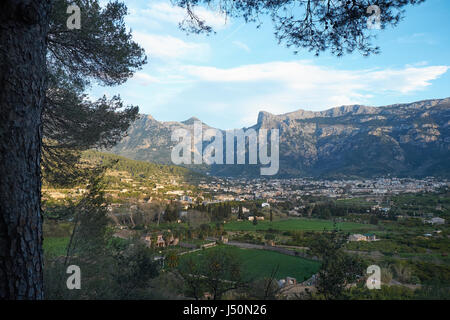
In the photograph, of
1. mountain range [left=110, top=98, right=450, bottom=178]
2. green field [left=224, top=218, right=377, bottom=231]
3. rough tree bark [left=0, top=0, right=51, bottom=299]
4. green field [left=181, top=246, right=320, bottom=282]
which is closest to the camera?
rough tree bark [left=0, top=0, right=51, bottom=299]

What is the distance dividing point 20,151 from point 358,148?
3144 inches

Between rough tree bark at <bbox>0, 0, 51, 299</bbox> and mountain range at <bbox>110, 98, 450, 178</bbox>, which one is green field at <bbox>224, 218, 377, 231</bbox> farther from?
mountain range at <bbox>110, 98, 450, 178</bbox>

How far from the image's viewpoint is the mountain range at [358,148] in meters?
56.8

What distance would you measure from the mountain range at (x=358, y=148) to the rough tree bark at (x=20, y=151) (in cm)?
4176

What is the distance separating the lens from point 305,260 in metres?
11.5

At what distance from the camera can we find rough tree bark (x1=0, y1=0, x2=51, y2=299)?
174cm

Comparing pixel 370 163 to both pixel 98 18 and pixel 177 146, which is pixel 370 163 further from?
pixel 177 146

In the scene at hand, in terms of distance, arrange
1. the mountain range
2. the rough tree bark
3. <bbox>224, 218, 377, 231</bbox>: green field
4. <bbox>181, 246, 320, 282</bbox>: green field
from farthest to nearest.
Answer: the mountain range → <bbox>224, 218, 377, 231</bbox>: green field → <bbox>181, 246, 320, 282</bbox>: green field → the rough tree bark

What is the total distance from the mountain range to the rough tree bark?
4176 centimetres

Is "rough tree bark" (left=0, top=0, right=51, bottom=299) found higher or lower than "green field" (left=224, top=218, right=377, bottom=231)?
higher

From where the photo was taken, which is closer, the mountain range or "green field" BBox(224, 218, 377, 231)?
"green field" BBox(224, 218, 377, 231)

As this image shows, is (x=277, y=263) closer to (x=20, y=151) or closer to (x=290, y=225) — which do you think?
(x=290, y=225)

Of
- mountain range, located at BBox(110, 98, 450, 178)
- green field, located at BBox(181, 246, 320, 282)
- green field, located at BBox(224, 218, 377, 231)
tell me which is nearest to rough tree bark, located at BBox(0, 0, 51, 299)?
green field, located at BBox(181, 246, 320, 282)

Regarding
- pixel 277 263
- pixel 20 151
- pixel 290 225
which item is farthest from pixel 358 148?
pixel 20 151
